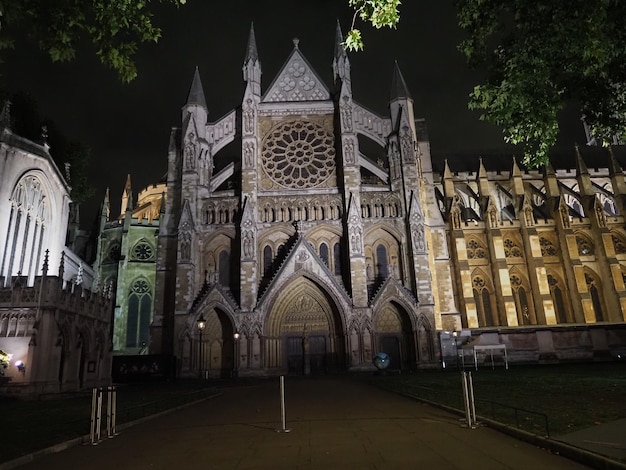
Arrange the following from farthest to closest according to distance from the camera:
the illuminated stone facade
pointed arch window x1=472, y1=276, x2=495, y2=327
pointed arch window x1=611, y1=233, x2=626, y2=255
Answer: pointed arch window x1=611, y1=233, x2=626, y2=255 < pointed arch window x1=472, y1=276, x2=495, y2=327 < the illuminated stone facade

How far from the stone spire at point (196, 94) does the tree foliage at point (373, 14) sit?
27.6m

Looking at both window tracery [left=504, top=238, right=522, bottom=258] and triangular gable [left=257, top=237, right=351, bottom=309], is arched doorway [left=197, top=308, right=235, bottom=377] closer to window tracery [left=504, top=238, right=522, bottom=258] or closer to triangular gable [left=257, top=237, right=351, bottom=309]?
triangular gable [left=257, top=237, right=351, bottom=309]

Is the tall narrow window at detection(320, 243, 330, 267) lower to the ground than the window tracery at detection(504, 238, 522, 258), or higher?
lower

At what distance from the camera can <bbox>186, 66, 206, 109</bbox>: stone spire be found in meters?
32.8

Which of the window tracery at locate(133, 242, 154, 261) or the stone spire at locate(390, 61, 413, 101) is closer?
the stone spire at locate(390, 61, 413, 101)

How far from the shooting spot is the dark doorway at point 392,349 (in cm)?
2769

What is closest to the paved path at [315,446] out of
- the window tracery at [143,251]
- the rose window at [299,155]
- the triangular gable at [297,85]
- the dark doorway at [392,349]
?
the dark doorway at [392,349]

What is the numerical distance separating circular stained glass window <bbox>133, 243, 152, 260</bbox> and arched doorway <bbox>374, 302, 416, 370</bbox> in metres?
21.8

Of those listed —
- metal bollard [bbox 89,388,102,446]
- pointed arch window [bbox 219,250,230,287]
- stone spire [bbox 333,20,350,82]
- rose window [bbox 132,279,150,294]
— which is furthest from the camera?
rose window [bbox 132,279,150,294]

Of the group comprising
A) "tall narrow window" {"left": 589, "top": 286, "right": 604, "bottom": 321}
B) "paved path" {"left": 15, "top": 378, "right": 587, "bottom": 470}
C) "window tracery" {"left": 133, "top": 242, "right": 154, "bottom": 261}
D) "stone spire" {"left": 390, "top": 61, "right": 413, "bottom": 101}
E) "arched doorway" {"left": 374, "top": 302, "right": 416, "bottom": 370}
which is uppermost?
"stone spire" {"left": 390, "top": 61, "right": 413, "bottom": 101}

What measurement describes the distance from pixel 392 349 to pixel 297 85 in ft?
70.1

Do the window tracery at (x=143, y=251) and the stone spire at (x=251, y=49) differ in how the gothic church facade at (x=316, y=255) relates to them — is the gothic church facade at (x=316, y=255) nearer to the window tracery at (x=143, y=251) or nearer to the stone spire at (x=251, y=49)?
the stone spire at (x=251, y=49)

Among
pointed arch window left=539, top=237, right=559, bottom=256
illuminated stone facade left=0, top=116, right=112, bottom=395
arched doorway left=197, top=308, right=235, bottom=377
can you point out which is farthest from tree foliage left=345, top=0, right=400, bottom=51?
pointed arch window left=539, top=237, right=559, bottom=256

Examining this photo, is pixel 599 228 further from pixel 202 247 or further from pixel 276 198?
pixel 202 247
